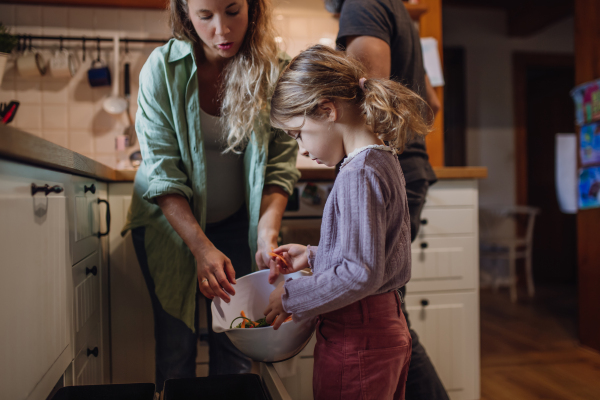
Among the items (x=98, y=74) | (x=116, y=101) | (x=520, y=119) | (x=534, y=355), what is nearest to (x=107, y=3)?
(x=98, y=74)

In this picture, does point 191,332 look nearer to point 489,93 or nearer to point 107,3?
point 107,3

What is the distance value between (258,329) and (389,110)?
0.42 metres

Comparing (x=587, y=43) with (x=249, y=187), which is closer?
(x=249, y=187)

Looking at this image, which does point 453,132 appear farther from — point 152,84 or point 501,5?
point 152,84

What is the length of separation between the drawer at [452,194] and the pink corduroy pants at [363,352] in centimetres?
98

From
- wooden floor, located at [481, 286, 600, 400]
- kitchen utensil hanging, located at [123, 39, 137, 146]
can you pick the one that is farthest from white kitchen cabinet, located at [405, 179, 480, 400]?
kitchen utensil hanging, located at [123, 39, 137, 146]

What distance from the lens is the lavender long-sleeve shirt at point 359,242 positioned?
674 mm

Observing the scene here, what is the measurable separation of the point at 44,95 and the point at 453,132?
3.15 metres

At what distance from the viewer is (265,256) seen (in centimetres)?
98

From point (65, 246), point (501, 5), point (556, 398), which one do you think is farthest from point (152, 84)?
point (501, 5)

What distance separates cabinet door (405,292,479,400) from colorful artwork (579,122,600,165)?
1.08 m

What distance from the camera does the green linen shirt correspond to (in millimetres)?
1017

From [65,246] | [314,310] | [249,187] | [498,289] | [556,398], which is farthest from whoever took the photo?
[498,289]

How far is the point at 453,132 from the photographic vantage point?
13.2 ft
